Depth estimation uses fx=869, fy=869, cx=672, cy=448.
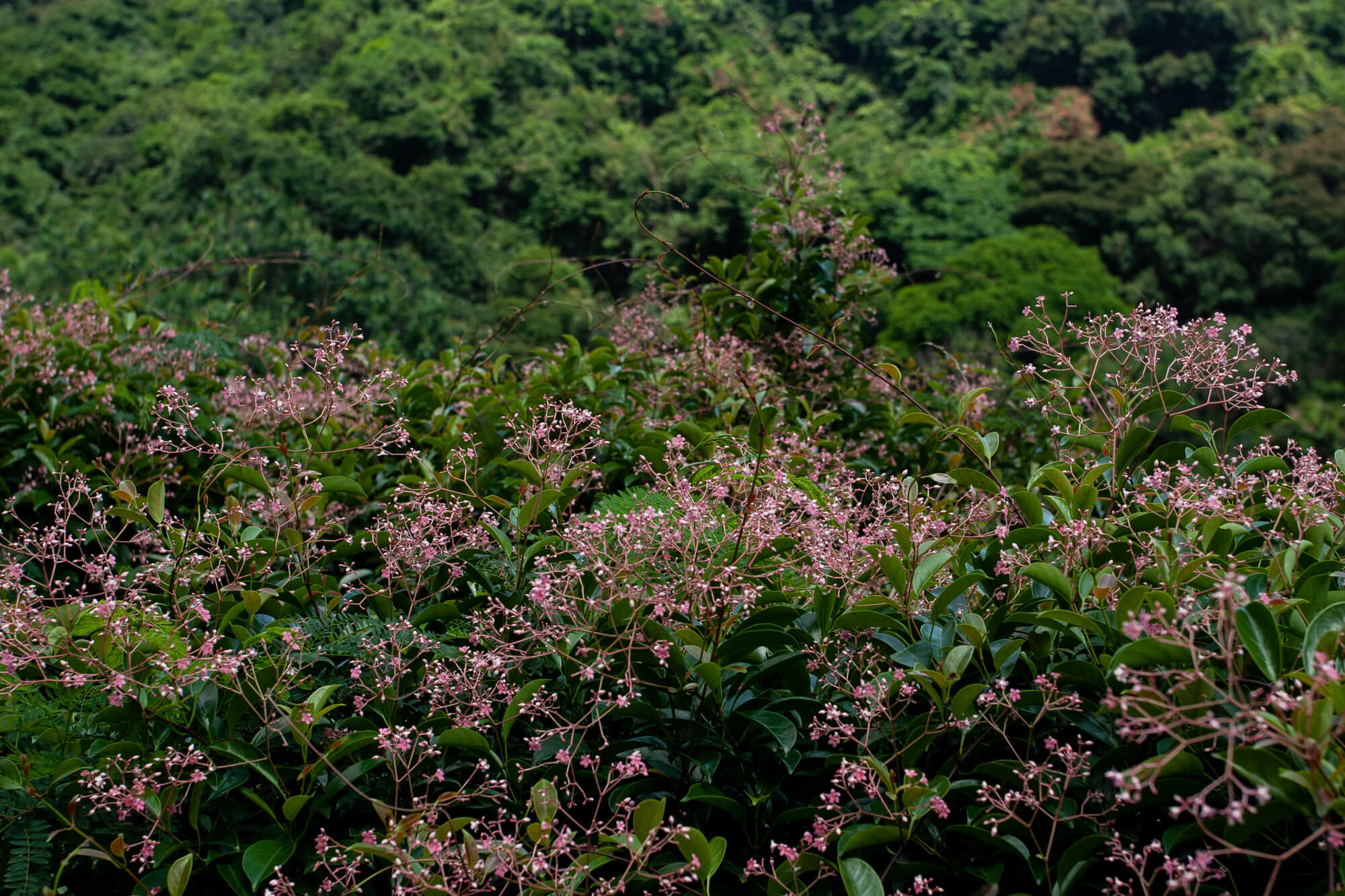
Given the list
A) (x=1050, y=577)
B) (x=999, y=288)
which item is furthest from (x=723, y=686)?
(x=999, y=288)

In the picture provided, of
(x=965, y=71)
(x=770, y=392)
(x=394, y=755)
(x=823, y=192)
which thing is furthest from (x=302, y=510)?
(x=965, y=71)

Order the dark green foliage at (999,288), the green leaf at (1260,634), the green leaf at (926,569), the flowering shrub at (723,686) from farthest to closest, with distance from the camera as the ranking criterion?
the dark green foliage at (999,288) < the green leaf at (926,569) < the flowering shrub at (723,686) < the green leaf at (1260,634)

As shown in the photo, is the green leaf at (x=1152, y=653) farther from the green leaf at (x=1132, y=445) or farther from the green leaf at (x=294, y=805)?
the green leaf at (x=294, y=805)

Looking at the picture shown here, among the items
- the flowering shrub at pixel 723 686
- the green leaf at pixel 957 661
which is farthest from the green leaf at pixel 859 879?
the green leaf at pixel 957 661

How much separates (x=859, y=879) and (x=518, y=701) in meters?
0.52

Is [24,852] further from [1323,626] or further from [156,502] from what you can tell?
[1323,626]

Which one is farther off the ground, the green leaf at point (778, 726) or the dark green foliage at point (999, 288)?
the green leaf at point (778, 726)

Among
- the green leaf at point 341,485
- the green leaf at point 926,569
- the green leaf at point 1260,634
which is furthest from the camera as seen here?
the green leaf at point 341,485

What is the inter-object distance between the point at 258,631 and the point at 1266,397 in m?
23.4

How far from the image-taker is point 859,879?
1103mm

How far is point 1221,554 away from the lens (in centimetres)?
124

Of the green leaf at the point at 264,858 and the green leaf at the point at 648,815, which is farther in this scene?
the green leaf at the point at 264,858

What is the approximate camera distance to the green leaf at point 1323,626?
99 centimetres

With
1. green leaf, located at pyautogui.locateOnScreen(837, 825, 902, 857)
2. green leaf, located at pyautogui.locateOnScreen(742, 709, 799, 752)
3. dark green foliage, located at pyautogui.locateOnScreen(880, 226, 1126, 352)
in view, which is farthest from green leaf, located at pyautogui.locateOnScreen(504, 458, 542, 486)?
dark green foliage, located at pyautogui.locateOnScreen(880, 226, 1126, 352)
